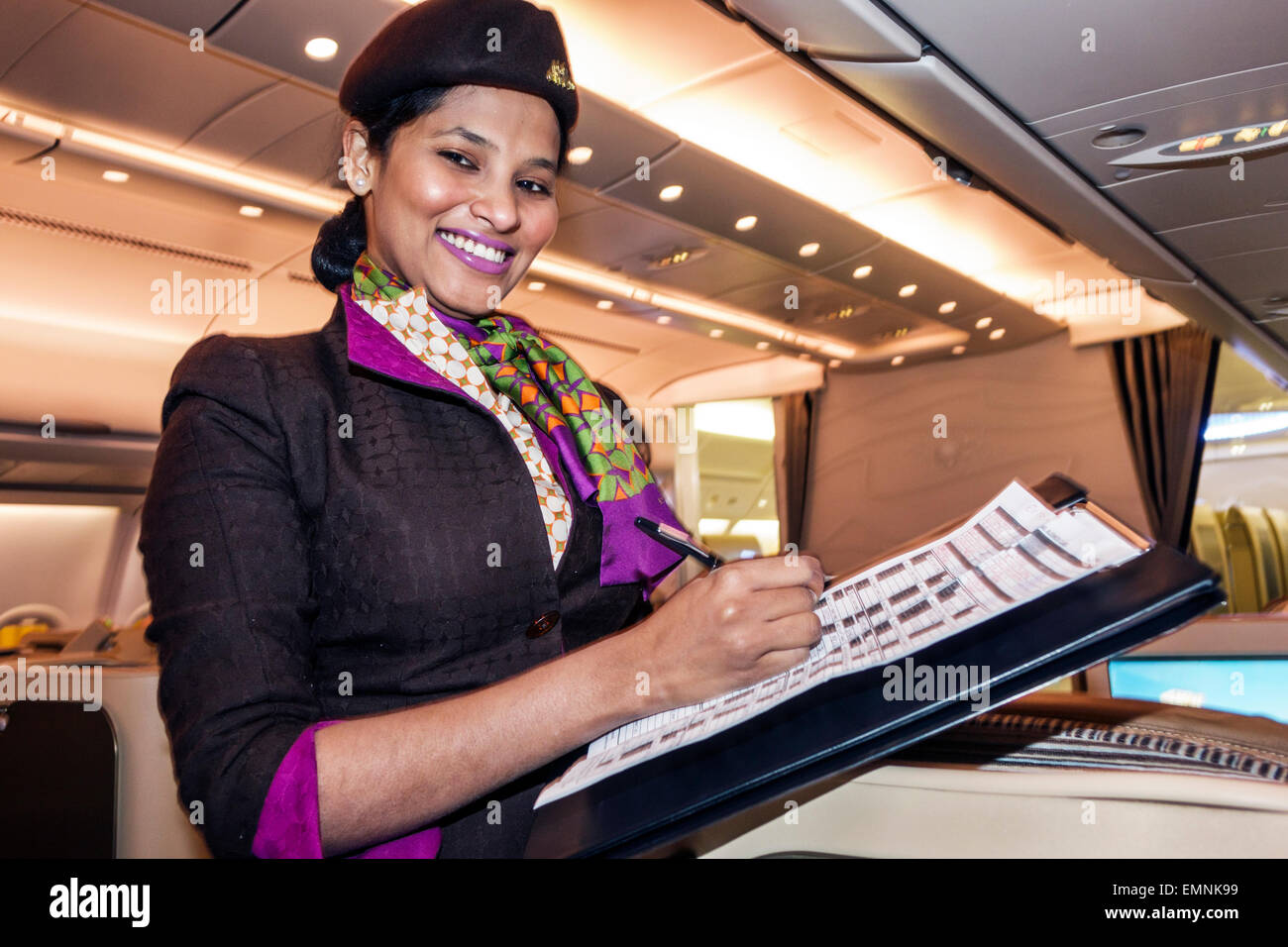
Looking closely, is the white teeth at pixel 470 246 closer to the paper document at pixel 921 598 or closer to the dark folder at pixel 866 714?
the paper document at pixel 921 598

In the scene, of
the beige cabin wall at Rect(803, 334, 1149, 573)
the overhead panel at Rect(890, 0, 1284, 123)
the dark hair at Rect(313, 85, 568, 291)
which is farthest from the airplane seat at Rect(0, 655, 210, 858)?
the beige cabin wall at Rect(803, 334, 1149, 573)

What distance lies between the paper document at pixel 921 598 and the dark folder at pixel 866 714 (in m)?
0.01

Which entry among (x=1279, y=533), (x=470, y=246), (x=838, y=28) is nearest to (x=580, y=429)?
(x=470, y=246)

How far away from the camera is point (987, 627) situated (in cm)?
40

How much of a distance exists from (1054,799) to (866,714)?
0.17 metres

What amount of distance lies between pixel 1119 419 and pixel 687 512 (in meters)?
4.91

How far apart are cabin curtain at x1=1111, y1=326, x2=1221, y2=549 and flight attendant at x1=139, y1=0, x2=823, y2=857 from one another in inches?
357

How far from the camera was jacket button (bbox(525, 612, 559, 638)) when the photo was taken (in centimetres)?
73

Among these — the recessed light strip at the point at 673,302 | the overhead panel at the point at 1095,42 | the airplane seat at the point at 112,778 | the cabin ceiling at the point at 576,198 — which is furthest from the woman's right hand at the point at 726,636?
the recessed light strip at the point at 673,302

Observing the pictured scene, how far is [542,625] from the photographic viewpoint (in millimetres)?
736

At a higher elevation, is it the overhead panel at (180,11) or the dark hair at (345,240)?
the overhead panel at (180,11)

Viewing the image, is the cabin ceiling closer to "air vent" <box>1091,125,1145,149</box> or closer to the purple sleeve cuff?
the purple sleeve cuff

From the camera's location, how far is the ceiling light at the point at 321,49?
320cm
